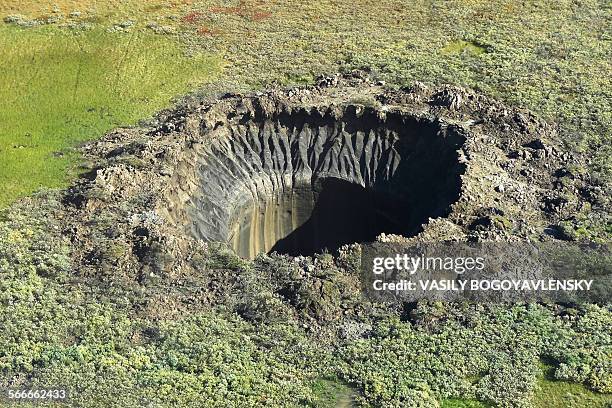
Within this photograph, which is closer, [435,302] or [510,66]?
[435,302]

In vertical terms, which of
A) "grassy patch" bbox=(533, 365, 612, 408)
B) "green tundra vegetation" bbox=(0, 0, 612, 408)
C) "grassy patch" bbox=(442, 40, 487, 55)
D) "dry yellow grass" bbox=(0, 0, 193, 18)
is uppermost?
"dry yellow grass" bbox=(0, 0, 193, 18)

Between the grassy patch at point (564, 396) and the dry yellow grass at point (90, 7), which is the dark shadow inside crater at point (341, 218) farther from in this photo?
Result: the dry yellow grass at point (90, 7)

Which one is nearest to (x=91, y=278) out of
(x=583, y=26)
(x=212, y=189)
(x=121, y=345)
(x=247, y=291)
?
(x=121, y=345)

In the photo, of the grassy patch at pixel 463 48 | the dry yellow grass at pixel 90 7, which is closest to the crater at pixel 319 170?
the grassy patch at pixel 463 48

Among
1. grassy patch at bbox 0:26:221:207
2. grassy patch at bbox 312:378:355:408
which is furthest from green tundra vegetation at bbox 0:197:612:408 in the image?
grassy patch at bbox 0:26:221:207

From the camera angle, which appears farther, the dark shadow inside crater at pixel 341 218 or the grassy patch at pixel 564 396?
the dark shadow inside crater at pixel 341 218

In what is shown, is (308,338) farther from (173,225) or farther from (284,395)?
(173,225)

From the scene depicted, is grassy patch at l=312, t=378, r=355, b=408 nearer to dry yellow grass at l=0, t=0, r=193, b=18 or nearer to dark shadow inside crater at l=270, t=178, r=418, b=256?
dark shadow inside crater at l=270, t=178, r=418, b=256
